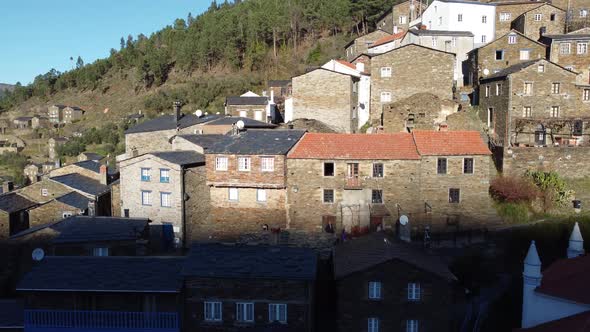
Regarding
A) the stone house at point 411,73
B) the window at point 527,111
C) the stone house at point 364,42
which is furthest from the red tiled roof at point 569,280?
the stone house at point 364,42

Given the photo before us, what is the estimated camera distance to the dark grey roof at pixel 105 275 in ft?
69.6

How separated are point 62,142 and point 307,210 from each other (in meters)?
58.2

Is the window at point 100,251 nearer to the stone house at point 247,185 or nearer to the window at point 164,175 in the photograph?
the window at point 164,175

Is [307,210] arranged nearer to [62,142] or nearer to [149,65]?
[62,142]

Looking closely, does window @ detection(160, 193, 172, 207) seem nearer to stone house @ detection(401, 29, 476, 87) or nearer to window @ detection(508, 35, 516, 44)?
stone house @ detection(401, 29, 476, 87)

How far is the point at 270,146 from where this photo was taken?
107 ft

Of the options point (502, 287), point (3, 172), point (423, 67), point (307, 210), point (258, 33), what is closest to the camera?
point (502, 287)

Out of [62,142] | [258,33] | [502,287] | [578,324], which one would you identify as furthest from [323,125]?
[62,142]

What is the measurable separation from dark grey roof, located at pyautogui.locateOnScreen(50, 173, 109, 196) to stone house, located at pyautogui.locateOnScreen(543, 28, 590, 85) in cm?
3541

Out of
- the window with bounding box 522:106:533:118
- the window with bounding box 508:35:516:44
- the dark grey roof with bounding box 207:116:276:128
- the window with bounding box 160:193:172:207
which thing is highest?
the window with bounding box 508:35:516:44

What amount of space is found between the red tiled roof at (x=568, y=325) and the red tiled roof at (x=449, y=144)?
42.2 feet

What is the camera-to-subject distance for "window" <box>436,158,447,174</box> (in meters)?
30.9

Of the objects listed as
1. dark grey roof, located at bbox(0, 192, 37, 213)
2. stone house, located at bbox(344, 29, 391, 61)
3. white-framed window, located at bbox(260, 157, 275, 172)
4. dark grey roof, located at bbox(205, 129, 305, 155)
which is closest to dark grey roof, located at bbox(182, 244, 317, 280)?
white-framed window, located at bbox(260, 157, 275, 172)

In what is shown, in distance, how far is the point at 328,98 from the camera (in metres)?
41.6
